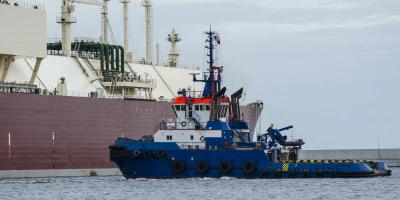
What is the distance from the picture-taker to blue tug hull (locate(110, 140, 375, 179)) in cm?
6028

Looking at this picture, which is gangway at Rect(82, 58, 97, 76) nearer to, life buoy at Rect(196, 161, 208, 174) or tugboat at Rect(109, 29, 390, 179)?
A: tugboat at Rect(109, 29, 390, 179)

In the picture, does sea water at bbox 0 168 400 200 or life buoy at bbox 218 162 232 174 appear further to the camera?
life buoy at bbox 218 162 232 174

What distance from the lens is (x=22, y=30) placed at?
66.8 m

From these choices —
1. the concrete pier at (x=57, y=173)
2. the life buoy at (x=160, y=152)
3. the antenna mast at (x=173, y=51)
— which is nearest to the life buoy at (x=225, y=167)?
the life buoy at (x=160, y=152)

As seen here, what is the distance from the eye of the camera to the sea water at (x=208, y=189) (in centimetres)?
5131

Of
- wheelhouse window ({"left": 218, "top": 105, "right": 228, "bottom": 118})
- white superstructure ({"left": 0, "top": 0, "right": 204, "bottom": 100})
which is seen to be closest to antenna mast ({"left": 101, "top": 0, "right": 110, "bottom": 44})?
white superstructure ({"left": 0, "top": 0, "right": 204, "bottom": 100})

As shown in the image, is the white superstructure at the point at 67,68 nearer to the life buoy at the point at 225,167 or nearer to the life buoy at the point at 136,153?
the life buoy at the point at 136,153

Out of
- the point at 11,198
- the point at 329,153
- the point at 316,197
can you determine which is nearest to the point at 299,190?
the point at 316,197

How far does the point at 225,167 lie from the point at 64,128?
14.0 meters

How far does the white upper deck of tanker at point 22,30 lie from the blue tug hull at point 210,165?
926cm

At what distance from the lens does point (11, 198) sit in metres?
51.0

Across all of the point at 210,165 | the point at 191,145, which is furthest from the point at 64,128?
the point at 210,165

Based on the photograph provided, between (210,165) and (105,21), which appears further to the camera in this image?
(105,21)

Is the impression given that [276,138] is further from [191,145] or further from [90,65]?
[90,65]
